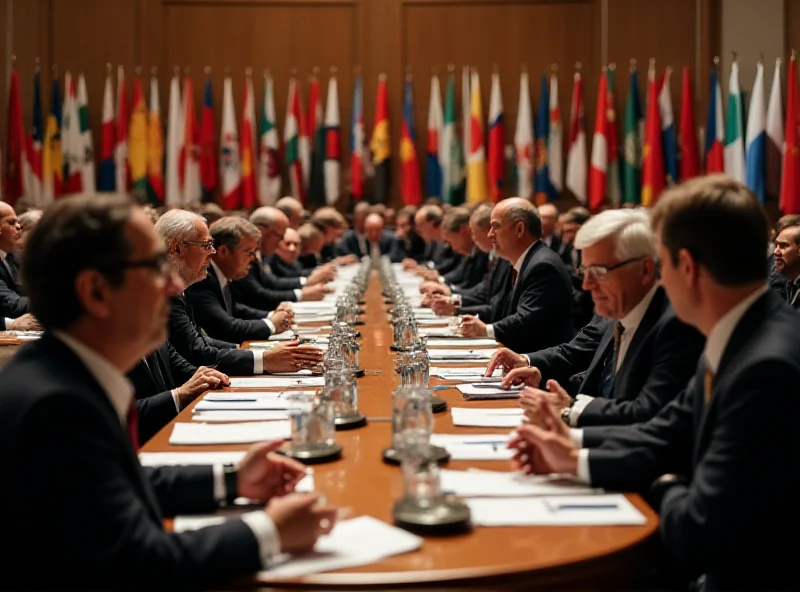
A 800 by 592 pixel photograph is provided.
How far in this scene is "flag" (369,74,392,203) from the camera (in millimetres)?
13922

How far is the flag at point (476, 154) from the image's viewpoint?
13.7m

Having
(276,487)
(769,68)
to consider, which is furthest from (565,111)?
(276,487)

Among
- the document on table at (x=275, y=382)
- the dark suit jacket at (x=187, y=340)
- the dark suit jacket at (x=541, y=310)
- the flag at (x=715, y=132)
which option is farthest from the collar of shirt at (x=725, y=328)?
the flag at (x=715, y=132)

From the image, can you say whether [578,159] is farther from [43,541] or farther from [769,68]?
[43,541]

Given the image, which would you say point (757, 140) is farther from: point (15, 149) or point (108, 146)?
point (15, 149)

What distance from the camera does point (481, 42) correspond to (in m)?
14.0

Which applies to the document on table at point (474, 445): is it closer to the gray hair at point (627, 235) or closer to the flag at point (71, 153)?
the gray hair at point (627, 235)

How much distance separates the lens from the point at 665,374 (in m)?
2.70

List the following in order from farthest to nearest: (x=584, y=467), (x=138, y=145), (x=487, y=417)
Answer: (x=138, y=145) → (x=487, y=417) → (x=584, y=467)

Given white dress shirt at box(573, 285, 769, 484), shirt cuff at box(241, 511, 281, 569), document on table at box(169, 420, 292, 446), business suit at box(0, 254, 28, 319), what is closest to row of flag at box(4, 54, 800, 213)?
business suit at box(0, 254, 28, 319)

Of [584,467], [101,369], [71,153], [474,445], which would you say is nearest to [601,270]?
[474,445]

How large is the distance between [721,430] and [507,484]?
57cm

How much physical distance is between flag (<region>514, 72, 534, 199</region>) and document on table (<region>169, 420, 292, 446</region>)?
36.3 feet

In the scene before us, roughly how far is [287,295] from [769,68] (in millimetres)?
7432
